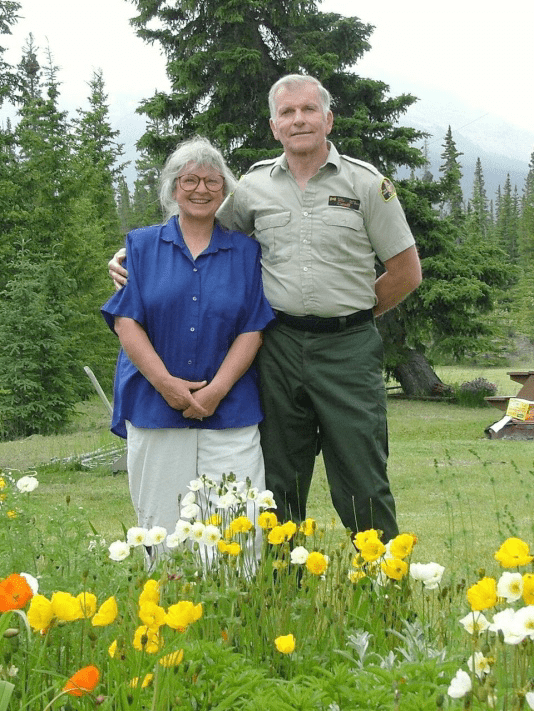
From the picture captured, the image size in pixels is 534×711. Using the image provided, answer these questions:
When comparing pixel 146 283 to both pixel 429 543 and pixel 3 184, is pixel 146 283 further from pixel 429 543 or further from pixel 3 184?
pixel 3 184

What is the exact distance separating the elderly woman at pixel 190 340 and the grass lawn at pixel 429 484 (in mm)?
448

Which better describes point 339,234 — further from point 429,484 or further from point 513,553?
point 429,484

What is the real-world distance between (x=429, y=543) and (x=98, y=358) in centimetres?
1374

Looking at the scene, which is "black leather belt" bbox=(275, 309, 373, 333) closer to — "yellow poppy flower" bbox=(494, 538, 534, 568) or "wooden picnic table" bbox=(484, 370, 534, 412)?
"yellow poppy flower" bbox=(494, 538, 534, 568)

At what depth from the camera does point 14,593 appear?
1.60 metres

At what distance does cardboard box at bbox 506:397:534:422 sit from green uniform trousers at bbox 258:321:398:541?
1002 cm

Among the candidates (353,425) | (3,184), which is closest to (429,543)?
(353,425)

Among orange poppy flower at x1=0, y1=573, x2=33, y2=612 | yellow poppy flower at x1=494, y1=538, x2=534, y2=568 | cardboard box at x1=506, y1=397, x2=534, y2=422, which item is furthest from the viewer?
cardboard box at x1=506, y1=397, x2=534, y2=422

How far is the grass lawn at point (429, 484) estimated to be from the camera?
5680mm

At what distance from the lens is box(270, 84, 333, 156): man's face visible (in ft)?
10.4

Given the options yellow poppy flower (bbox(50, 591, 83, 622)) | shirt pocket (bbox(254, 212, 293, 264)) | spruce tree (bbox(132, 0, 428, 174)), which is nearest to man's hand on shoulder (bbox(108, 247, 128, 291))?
shirt pocket (bbox(254, 212, 293, 264))

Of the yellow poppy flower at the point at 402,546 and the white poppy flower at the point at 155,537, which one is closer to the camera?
the yellow poppy flower at the point at 402,546

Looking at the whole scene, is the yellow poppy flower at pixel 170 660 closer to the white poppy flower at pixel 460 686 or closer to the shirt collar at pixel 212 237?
the white poppy flower at pixel 460 686

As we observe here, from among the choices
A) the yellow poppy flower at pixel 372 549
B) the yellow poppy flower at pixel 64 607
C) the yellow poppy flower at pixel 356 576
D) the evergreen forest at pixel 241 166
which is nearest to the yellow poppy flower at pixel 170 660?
the yellow poppy flower at pixel 64 607
